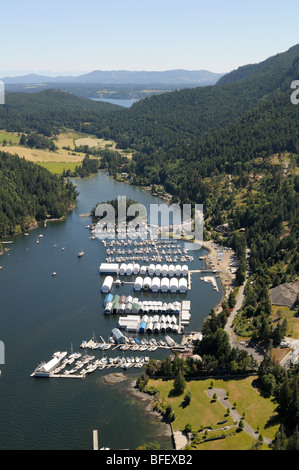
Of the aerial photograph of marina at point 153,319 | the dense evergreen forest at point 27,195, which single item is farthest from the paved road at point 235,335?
the dense evergreen forest at point 27,195

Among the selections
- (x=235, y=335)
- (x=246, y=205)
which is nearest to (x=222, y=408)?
(x=235, y=335)

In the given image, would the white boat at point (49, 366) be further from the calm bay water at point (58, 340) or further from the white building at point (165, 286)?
the white building at point (165, 286)

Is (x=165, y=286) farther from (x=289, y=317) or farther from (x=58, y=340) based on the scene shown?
(x=58, y=340)

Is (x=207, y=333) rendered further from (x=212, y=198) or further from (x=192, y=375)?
(x=212, y=198)

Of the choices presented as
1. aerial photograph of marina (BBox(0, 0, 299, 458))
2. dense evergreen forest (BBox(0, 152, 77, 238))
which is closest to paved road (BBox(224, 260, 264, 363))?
aerial photograph of marina (BBox(0, 0, 299, 458))

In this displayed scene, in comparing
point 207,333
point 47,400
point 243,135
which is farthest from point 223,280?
point 243,135

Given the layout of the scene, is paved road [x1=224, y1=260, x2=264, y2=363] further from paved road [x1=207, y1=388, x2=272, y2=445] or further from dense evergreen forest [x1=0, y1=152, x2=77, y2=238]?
dense evergreen forest [x1=0, y1=152, x2=77, y2=238]
